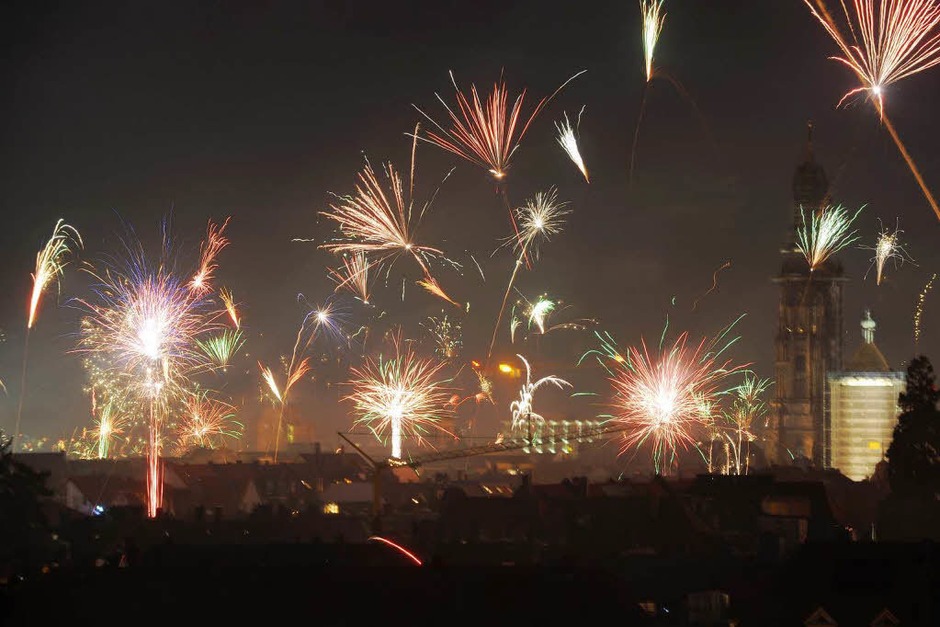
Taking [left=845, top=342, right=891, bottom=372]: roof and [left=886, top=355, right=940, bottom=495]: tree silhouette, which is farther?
[left=845, top=342, right=891, bottom=372]: roof

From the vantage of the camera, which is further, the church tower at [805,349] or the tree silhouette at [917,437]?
the church tower at [805,349]

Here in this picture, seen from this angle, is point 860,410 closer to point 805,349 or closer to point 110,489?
point 805,349

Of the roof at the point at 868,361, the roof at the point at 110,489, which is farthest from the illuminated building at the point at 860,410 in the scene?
the roof at the point at 110,489

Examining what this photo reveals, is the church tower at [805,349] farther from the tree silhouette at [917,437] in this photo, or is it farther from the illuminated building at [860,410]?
the tree silhouette at [917,437]

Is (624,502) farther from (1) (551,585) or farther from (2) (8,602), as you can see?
(2) (8,602)

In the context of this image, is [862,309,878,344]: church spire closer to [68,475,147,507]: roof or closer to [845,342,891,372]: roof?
[845,342,891,372]: roof

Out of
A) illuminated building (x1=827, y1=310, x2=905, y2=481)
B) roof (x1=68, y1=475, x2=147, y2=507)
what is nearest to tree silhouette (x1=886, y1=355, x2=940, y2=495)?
roof (x1=68, y1=475, x2=147, y2=507)

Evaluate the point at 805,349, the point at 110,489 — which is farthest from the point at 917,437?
the point at 805,349
